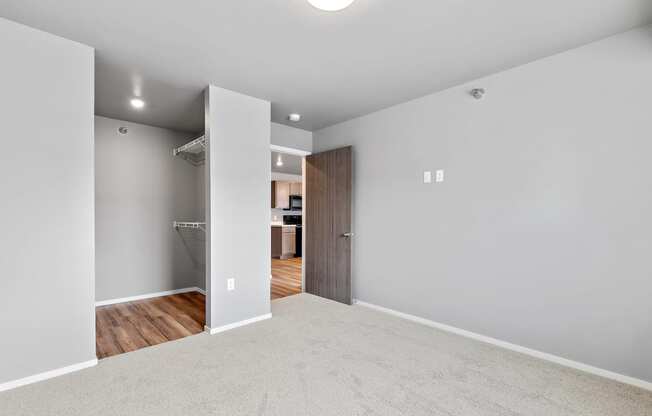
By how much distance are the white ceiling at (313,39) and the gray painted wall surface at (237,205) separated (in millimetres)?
263

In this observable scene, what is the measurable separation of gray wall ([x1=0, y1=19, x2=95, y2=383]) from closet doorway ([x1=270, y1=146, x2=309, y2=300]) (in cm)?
349

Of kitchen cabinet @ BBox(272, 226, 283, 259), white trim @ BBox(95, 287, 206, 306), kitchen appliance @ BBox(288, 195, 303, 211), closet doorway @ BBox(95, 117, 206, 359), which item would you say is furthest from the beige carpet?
kitchen appliance @ BBox(288, 195, 303, 211)

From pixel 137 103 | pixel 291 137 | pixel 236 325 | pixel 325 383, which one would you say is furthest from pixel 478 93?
pixel 137 103

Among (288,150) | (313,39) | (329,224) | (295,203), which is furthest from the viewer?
(295,203)

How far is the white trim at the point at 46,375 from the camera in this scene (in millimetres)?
2031

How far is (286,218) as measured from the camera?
906cm

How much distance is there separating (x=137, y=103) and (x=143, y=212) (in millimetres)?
1536

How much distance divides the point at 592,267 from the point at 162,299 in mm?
4706

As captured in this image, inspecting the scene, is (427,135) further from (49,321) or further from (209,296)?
(49,321)

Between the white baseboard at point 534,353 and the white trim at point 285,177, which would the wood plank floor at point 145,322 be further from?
the white trim at point 285,177

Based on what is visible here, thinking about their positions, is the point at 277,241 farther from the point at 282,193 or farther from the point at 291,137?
the point at 291,137

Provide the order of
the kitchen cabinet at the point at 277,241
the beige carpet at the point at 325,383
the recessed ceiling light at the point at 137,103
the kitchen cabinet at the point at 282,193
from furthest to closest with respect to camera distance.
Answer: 1. the kitchen cabinet at the point at 282,193
2. the kitchen cabinet at the point at 277,241
3. the recessed ceiling light at the point at 137,103
4. the beige carpet at the point at 325,383

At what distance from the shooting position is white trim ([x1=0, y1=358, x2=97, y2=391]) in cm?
203

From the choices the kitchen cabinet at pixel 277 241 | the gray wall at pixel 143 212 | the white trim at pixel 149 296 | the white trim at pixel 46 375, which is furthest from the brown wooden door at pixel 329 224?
the kitchen cabinet at pixel 277 241
